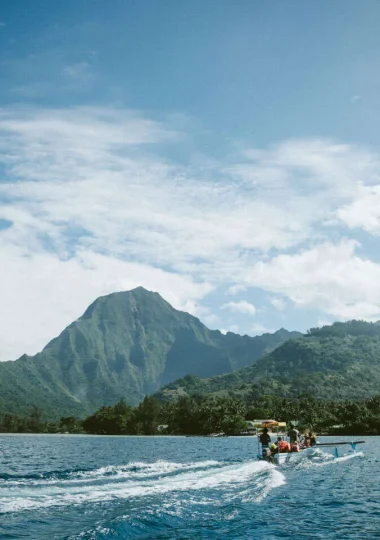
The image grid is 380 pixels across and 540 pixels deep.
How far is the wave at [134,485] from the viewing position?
3250 cm

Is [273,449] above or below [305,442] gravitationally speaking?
above

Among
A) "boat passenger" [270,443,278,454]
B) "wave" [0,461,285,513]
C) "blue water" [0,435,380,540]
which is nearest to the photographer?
"blue water" [0,435,380,540]

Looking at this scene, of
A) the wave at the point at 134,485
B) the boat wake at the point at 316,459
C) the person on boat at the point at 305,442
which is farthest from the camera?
the person on boat at the point at 305,442

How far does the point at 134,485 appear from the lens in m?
38.4

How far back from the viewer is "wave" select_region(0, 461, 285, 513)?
107 feet

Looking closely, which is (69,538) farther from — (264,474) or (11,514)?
(264,474)

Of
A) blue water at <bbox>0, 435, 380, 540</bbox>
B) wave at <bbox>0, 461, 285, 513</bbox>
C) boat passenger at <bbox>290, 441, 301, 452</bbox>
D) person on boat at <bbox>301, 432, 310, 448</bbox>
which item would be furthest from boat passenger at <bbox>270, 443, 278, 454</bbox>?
person on boat at <bbox>301, 432, 310, 448</bbox>

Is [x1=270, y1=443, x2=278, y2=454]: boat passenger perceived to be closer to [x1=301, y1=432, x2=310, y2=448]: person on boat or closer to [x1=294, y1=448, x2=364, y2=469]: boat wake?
[x1=294, y1=448, x2=364, y2=469]: boat wake

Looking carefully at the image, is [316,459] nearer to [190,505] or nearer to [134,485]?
[134,485]

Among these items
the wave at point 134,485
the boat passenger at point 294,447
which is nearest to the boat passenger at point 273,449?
the wave at point 134,485

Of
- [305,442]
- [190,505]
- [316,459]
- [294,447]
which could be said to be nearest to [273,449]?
[294,447]

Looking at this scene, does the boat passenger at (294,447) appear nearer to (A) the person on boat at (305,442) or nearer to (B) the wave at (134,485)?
(A) the person on boat at (305,442)

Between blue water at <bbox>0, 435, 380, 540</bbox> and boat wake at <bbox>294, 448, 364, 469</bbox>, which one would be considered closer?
blue water at <bbox>0, 435, 380, 540</bbox>

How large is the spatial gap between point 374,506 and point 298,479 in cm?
1403
